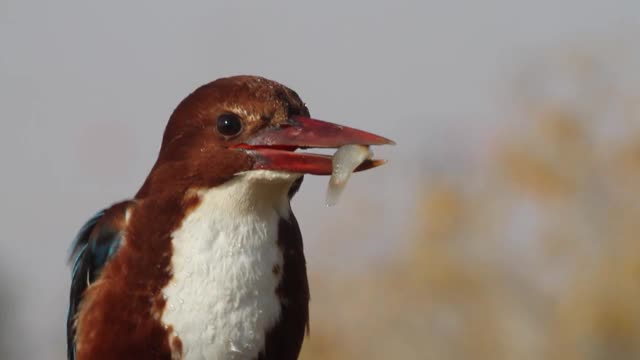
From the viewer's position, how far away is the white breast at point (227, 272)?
12.6 ft

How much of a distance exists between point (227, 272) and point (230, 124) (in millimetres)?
439

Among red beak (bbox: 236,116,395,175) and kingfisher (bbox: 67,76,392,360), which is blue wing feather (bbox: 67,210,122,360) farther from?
red beak (bbox: 236,116,395,175)

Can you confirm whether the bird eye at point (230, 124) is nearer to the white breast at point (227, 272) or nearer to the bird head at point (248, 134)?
the bird head at point (248, 134)

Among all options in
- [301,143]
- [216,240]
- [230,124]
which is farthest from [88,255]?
[301,143]

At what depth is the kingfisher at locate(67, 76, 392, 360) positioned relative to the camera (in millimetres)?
3842

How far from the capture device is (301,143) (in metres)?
3.87

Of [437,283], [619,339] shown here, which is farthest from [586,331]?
[437,283]

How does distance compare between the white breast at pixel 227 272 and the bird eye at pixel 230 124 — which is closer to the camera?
the white breast at pixel 227 272

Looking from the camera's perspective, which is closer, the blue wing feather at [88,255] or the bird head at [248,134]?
the bird head at [248,134]

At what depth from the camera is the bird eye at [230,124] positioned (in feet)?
13.0

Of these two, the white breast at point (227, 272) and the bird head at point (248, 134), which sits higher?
the bird head at point (248, 134)

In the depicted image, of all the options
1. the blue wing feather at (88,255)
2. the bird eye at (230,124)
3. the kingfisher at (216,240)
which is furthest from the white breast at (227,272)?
the blue wing feather at (88,255)

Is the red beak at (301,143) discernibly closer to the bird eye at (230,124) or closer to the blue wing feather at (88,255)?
the bird eye at (230,124)

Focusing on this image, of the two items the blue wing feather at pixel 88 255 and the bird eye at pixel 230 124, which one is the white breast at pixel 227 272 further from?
the blue wing feather at pixel 88 255
